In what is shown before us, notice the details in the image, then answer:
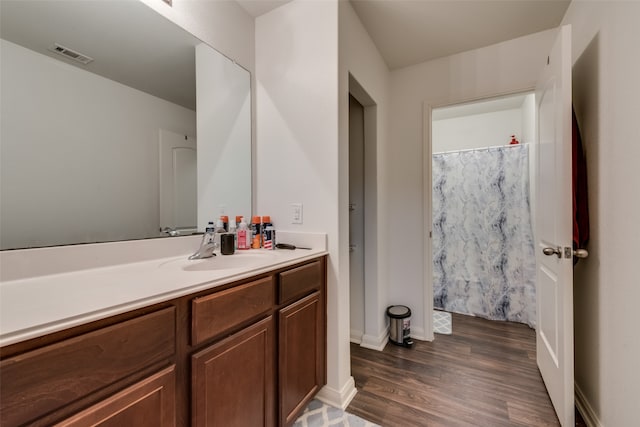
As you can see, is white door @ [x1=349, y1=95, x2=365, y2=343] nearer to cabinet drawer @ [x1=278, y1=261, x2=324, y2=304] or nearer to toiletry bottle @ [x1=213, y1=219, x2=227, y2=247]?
cabinet drawer @ [x1=278, y1=261, x2=324, y2=304]

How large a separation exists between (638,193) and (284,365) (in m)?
1.55

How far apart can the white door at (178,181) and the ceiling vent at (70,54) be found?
14.3 inches

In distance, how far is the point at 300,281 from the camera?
1.34m

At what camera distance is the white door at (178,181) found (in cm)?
135

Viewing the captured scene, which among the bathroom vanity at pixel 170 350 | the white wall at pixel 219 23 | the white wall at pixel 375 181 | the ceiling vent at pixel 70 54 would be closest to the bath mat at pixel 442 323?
the white wall at pixel 375 181

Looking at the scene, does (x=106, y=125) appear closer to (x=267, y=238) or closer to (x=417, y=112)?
(x=267, y=238)

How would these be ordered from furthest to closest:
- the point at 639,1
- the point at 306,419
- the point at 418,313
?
the point at 418,313 < the point at 306,419 < the point at 639,1

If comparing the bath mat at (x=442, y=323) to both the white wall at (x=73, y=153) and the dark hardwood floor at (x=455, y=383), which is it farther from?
the white wall at (x=73, y=153)

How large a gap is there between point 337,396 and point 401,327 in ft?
2.96

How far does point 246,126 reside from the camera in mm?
1799

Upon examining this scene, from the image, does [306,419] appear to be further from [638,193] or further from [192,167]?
[638,193]

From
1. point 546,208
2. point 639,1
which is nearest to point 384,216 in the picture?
point 546,208

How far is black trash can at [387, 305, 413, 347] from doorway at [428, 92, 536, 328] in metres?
0.80

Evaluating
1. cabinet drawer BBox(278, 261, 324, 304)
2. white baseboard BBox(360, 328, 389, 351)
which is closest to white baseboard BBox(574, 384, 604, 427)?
white baseboard BBox(360, 328, 389, 351)
